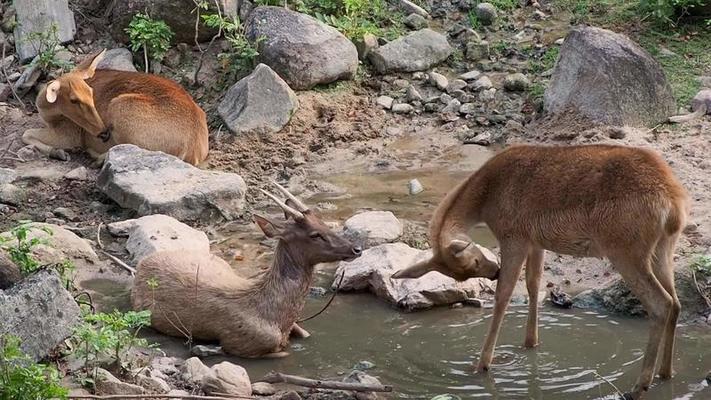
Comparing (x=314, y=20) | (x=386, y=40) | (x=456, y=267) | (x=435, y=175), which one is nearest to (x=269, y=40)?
(x=314, y=20)

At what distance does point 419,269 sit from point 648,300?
160 cm

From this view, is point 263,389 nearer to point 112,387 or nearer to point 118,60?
point 112,387

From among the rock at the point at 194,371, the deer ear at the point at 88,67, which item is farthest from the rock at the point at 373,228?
the deer ear at the point at 88,67

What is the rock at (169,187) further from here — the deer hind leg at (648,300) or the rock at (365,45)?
the deer hind leg at (648,300)

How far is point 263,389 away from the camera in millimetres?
7719

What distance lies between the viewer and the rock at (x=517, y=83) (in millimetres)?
13289

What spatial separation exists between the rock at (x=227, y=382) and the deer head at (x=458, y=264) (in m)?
1.44

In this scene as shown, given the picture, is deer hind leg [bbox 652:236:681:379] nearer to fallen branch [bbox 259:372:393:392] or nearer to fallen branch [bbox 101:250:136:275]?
fallen branch [bbox 259:372:393:392]

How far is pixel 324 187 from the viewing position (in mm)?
11883

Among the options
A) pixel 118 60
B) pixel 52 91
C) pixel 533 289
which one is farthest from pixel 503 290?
pixel 118 60

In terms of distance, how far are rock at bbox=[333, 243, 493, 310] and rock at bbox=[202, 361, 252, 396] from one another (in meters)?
2.01

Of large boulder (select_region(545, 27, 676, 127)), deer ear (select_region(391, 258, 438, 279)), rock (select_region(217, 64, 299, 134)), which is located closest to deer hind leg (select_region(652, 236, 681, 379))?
deer ear (select_region(391, 258, 438, 279))

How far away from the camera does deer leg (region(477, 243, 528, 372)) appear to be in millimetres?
8188

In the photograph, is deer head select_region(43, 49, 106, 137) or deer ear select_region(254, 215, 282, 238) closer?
deer ear select_region(254, 215, 282, 238)
